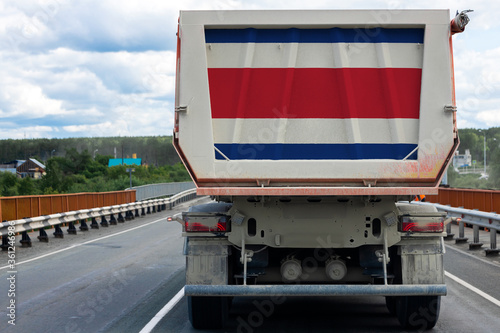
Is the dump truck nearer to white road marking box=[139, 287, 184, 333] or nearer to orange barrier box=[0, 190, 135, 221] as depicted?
white road marking box=[139, 287, 184, 333]

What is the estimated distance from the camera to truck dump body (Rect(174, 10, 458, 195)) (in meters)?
6.87

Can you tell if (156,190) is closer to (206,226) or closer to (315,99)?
(206,226)

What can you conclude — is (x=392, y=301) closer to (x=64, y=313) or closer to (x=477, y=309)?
(x=477, y=309)

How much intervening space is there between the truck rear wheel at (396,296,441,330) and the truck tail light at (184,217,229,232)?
2305 millimetres

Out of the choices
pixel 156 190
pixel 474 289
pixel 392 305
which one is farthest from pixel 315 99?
pixel 156 190

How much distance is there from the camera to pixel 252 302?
9.52 metres

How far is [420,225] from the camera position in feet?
23.2

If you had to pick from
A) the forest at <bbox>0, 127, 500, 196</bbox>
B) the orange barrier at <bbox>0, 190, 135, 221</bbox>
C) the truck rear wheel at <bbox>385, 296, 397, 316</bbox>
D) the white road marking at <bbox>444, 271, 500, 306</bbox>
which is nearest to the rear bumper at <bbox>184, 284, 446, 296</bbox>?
the truck rear wheel at <bbox>385, 296, 397, 316</bbox>

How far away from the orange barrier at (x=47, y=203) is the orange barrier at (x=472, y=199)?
14204mm

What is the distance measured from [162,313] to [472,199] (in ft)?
57.4

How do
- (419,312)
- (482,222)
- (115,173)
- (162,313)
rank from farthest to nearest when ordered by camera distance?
(115,173), (482,222), (162,313), (419,312)

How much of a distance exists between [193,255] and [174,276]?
5041 millimetres

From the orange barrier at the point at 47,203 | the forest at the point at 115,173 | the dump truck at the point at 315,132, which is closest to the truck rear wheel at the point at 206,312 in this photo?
the dump truck at the point at 315,132

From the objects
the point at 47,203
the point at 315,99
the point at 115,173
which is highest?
the point at 315,99
